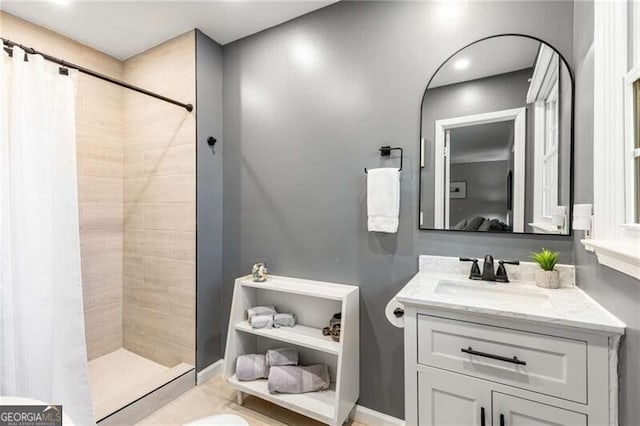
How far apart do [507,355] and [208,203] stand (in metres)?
1.99

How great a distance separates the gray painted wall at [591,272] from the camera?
0.81 m

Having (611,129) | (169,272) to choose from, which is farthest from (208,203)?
(611,129)

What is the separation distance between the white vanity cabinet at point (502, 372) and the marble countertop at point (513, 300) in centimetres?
4

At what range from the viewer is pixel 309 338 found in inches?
67.0

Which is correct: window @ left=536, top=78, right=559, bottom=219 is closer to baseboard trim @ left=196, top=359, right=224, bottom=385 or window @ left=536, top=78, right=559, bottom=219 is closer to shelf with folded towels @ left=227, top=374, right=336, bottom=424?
shelf with folded towels @ left=227, top=374, right=336, bottom=424

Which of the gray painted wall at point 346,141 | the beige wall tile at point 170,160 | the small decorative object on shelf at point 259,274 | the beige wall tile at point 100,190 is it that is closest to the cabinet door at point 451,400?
the gray painted wall at point 346,141

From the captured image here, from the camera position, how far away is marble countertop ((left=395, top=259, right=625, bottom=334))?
91 centimetres

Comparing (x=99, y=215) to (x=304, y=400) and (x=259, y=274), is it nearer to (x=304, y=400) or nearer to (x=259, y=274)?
(x=259, y=274)

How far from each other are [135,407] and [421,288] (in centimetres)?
181

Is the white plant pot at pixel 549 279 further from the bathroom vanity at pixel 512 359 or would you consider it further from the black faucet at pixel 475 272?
the black faucet at pixel 475 272

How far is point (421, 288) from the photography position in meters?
1.26

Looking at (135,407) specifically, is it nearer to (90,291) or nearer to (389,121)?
(90,291)

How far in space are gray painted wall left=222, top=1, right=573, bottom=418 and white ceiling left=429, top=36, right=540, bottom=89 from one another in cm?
5

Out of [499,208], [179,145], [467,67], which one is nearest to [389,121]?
[467,67]
